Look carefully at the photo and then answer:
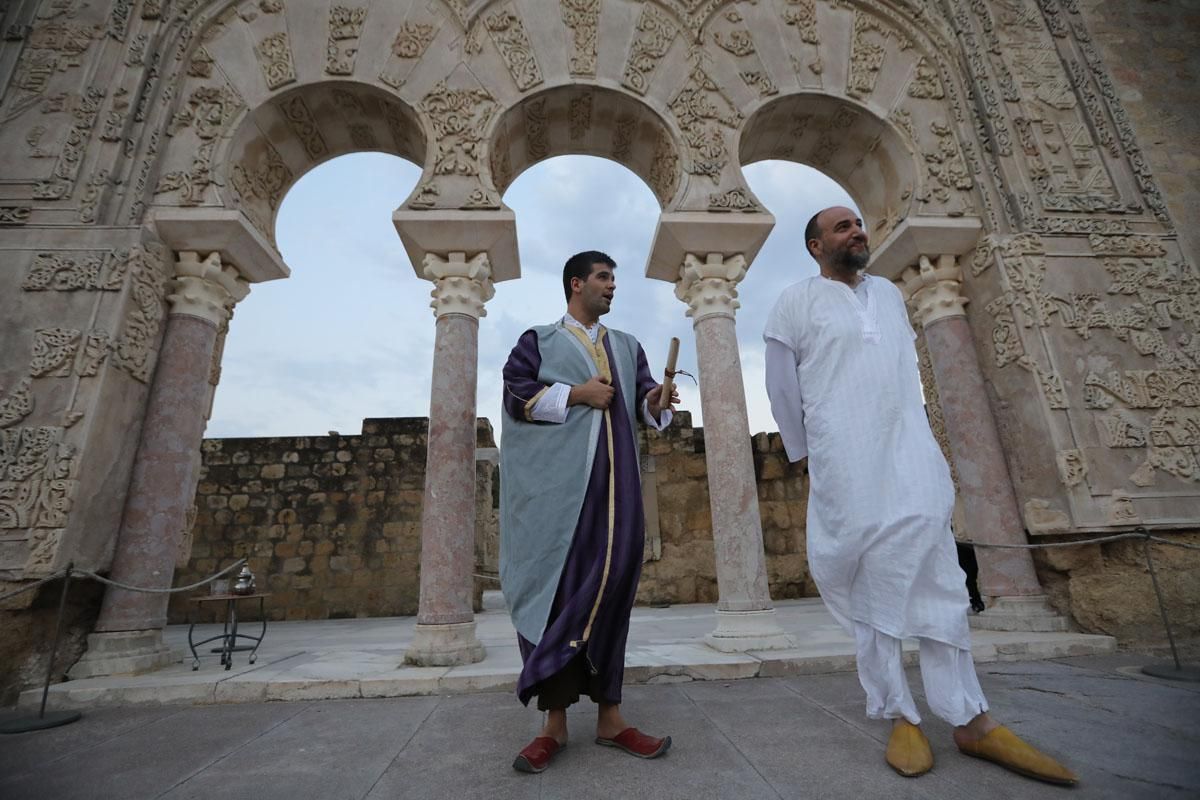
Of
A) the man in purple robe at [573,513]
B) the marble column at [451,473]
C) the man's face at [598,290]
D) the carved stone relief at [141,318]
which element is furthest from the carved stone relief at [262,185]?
the man in purple robe at [573,513]

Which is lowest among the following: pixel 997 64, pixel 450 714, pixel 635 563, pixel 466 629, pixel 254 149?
pixel 450 714

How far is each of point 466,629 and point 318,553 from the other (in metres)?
6.30

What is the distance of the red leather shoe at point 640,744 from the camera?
6.26 feet

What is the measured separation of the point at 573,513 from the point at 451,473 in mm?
2197

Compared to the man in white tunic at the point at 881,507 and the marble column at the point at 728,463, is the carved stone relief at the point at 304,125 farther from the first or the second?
the man in white tunic at the point at 881,507

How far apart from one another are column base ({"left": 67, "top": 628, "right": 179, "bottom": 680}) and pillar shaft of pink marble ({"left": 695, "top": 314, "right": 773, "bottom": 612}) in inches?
156

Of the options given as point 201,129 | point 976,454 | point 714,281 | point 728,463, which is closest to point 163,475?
point 201,129

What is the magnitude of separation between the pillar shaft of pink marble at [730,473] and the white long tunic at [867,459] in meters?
1.99

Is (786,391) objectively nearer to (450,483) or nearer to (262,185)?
(450,483)

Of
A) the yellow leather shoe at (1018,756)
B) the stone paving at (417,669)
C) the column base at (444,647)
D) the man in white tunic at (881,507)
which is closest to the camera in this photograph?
the yellow leather shoe at (1018,756)

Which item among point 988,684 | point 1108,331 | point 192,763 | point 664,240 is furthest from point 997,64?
point 192,763

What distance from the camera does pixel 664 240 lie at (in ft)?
15.8

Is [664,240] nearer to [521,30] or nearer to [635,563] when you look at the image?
[521,30]

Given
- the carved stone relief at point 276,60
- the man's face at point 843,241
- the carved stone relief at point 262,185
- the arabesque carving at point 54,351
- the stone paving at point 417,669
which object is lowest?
the stone paving at point 417,669
